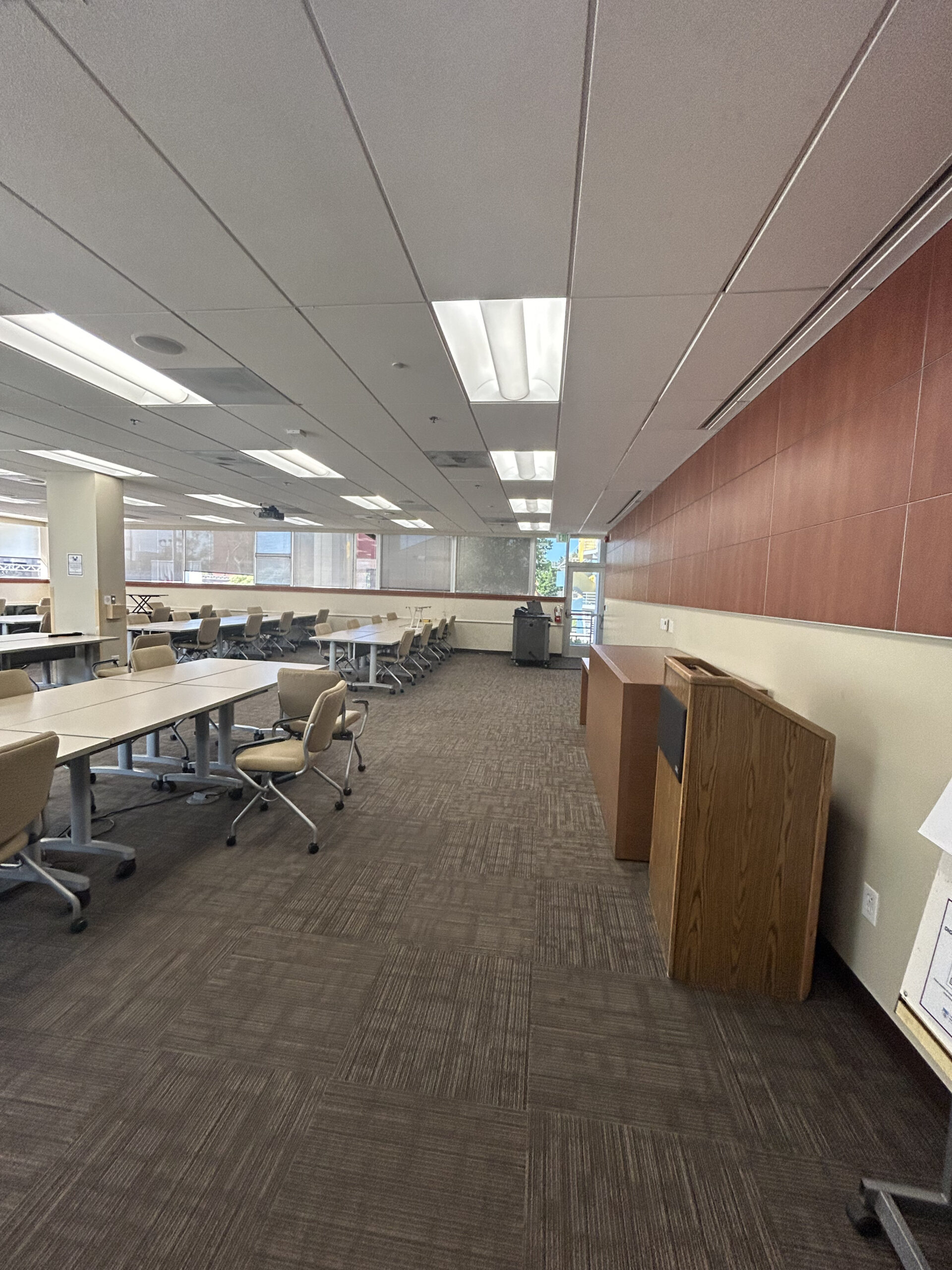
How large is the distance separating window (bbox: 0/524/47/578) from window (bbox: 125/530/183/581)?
6.37 feet

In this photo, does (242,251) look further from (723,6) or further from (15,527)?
(15,527)

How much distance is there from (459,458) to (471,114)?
3707mm

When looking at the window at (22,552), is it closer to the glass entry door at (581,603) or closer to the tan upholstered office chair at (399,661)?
the tan upholstered office chair at (399,661)

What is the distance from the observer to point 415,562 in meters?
12.1

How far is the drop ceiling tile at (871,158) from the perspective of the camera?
1.17 m

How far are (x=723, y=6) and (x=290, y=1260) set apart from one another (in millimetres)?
2893

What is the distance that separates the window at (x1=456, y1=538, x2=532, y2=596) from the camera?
1165 centimetres

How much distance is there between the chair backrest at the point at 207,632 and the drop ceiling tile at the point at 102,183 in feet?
21.4

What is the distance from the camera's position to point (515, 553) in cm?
1164

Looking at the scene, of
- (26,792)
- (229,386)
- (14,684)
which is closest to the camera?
(26,792)

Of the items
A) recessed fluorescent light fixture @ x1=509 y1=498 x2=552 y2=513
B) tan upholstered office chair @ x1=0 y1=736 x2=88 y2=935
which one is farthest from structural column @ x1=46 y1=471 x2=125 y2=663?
tan upholstered office chair @ x1=0 y1=736 x2=88 y2=935

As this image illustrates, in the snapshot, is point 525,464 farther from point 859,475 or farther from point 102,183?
point 102,183

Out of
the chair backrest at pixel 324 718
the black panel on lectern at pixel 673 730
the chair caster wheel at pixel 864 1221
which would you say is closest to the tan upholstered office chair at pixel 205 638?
the chair backrest at pixel 324 718

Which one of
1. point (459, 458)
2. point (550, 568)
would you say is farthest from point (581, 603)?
point (459, 458)
